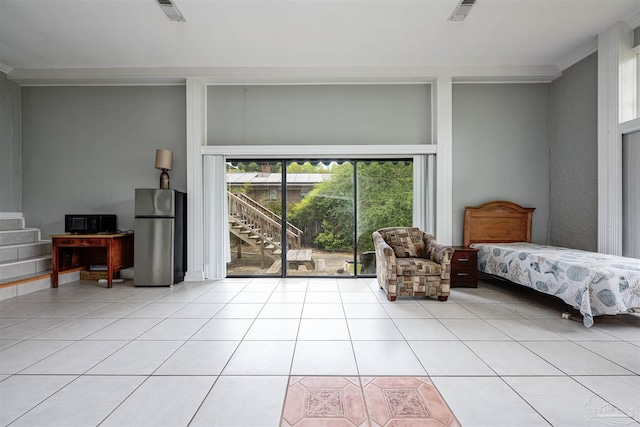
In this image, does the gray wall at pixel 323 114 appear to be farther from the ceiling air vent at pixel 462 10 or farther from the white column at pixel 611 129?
the white column at pixel 611 129

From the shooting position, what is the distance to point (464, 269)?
419 cm

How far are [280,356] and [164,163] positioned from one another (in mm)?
3567

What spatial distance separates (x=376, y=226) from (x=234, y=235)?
242 centimetres

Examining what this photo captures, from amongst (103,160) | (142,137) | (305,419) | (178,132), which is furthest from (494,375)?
(103,160)

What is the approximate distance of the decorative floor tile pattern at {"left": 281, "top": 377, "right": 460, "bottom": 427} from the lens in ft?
4.73

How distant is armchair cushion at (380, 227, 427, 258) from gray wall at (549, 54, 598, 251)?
2.20 meters

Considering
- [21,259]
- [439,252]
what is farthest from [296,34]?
[21,259]

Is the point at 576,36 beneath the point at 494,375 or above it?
above

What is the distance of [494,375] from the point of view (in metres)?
1.86

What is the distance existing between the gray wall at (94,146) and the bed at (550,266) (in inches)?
188

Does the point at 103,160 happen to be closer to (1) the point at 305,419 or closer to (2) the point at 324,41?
(2) the point at 324,41

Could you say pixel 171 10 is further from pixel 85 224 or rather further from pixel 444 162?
pixel 444 162

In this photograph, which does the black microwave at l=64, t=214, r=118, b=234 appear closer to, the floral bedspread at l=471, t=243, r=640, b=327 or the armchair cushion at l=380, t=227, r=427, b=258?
the armchair cushion at l=380, t=227, r=427, b=258

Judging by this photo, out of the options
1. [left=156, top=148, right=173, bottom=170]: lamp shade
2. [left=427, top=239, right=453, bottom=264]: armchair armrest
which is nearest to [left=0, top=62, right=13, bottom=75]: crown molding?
[left=156, top=148, right=173, bottom=170]: lamp shade
